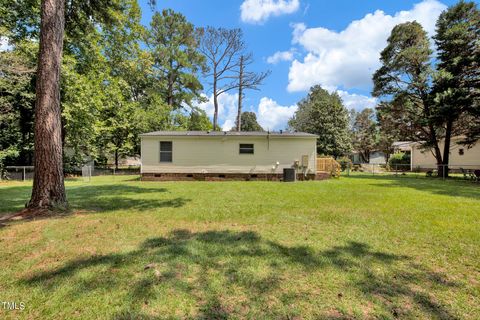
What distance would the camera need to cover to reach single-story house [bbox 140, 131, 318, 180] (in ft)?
44.7

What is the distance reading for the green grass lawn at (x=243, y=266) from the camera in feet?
7.26

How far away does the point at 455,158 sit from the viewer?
23.6m

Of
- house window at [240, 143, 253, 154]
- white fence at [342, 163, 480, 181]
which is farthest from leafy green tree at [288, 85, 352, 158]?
house window at [240, 143, 253, 154]

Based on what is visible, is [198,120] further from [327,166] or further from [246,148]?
[327,166]

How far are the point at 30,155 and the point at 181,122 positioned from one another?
12104 millimetres

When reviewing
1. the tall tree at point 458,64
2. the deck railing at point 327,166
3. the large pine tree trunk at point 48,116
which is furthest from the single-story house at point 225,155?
the tall tree at point 458,64

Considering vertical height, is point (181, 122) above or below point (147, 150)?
above

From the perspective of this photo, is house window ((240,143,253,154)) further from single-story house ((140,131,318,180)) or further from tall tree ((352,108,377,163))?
tall tree ((352,108,377,163))

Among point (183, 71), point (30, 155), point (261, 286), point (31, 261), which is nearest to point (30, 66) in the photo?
point (30, 155)

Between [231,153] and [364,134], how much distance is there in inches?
1221

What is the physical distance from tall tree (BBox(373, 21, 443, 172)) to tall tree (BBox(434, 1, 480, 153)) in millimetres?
946

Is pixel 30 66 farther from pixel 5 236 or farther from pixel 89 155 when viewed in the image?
pixel 5 236

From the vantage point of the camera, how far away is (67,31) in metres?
8.52

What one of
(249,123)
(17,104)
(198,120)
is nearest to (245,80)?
(198,120)
